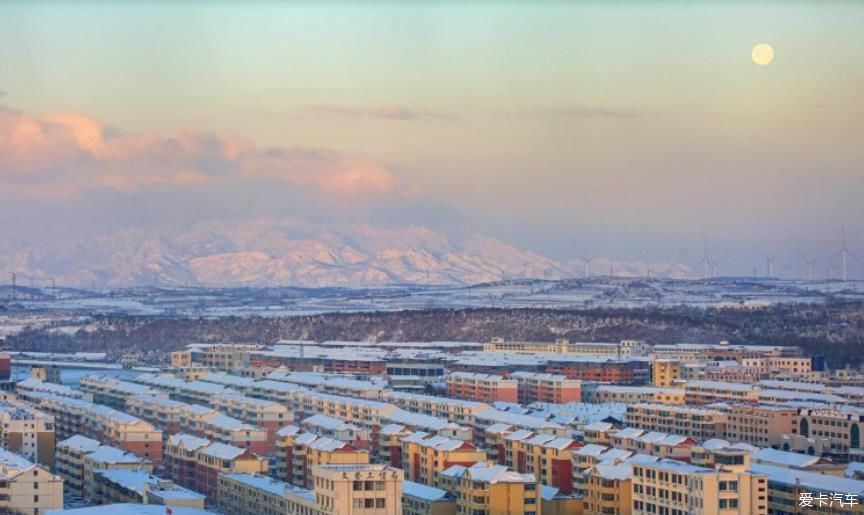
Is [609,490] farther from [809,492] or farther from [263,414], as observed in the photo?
[263,414]

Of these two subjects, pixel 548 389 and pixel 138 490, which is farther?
pixel 548 389

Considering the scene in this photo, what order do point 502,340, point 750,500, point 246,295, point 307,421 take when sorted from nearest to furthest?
point 750,500, point 307,421, point 502,340, point 246,295

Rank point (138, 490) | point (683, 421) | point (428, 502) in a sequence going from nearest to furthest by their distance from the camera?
1. point (428, 502)
2. point (138, 490)
3. point (683, 421)

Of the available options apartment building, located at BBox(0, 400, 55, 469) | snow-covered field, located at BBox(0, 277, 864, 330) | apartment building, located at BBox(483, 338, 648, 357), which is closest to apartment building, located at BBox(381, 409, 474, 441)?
apartment building, located at BBox(0, 400, 55, 469)

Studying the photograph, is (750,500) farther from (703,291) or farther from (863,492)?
(703,291)

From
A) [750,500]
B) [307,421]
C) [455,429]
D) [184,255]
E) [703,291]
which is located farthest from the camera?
[184,255]

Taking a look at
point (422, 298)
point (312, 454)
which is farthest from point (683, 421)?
point (422, 298)

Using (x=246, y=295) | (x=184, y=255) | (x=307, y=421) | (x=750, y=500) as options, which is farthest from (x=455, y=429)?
(x=184, y=255)
